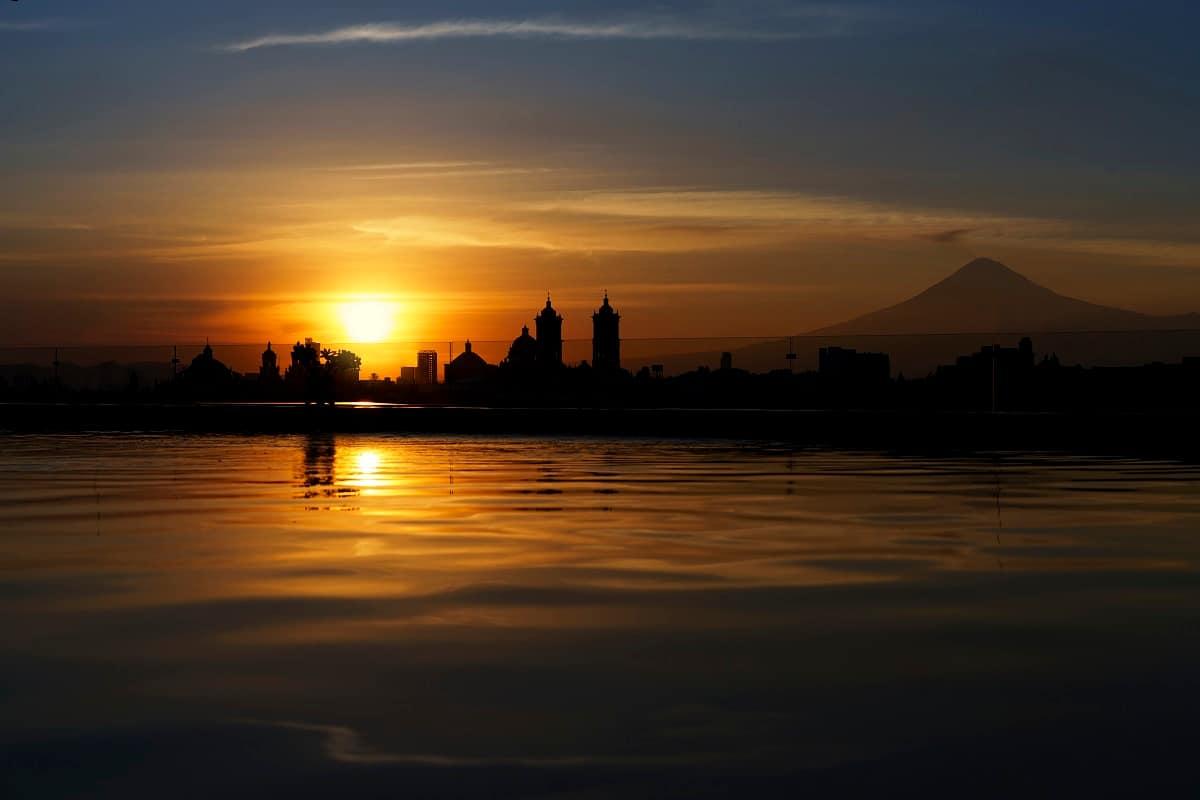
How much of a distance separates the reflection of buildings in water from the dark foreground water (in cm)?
154

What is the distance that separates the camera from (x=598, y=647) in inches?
329

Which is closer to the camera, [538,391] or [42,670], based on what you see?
[42,670]

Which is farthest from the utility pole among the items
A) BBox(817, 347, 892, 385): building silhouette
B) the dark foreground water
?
the dark foreground water

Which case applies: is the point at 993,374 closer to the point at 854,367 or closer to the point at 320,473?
the point at 854,367

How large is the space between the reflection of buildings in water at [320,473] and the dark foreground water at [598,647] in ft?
5.07

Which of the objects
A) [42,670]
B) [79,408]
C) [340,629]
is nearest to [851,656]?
[340,629]

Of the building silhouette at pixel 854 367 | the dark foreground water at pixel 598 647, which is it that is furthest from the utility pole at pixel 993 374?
the dark foreground water at pixel 598 647

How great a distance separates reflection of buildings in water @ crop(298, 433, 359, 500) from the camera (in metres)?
19.3

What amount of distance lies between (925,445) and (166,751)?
2896 centimetres

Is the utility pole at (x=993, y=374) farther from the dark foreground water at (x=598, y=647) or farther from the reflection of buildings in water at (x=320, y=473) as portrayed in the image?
the dark foreground water at (x=598, y=647)

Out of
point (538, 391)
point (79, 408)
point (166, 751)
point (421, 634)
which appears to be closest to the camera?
point (166, 751)

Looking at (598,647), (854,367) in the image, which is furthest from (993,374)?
(598,647)

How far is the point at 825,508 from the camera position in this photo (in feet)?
55.7

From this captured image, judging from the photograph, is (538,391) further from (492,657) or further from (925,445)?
(492,657)
